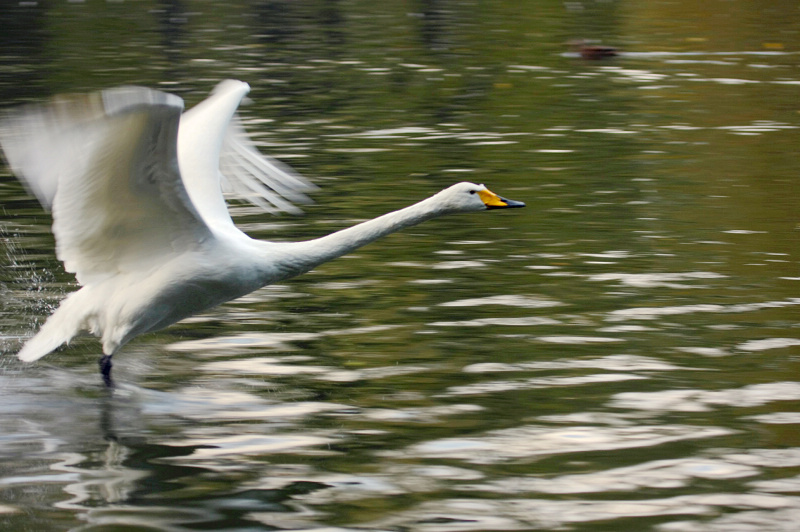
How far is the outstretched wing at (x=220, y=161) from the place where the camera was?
780 centimetres

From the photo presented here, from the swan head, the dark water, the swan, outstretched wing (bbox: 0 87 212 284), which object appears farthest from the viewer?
the swan head

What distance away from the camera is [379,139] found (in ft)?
48.0

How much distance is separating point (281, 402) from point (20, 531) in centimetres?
199

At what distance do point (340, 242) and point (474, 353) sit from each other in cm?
118

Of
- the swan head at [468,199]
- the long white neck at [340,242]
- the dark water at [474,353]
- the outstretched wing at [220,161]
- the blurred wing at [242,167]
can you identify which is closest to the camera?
the dark water at [474,353]

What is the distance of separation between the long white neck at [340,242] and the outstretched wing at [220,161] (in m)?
0.57

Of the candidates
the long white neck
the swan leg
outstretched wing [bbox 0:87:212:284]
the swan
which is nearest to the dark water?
the swan leg

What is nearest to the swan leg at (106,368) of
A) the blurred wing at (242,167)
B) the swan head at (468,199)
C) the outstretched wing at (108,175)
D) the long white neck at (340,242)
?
the outstretched wing at (108,175)

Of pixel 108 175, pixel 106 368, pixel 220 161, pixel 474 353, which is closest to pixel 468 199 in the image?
pixel 474 353

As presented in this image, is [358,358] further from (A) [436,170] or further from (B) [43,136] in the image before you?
→ (A) [436,170]

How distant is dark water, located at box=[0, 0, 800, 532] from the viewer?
561 cm

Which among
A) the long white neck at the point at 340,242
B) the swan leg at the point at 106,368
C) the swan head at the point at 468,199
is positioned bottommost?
the swan leg at the point at 106,368

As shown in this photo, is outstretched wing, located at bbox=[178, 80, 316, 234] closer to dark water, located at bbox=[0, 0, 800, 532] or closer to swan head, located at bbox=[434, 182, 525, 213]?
dark water, located at bbox=[0, 0, 800, 532]

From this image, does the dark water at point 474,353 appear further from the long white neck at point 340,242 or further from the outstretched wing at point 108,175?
the outstretched wing at point 108,175
